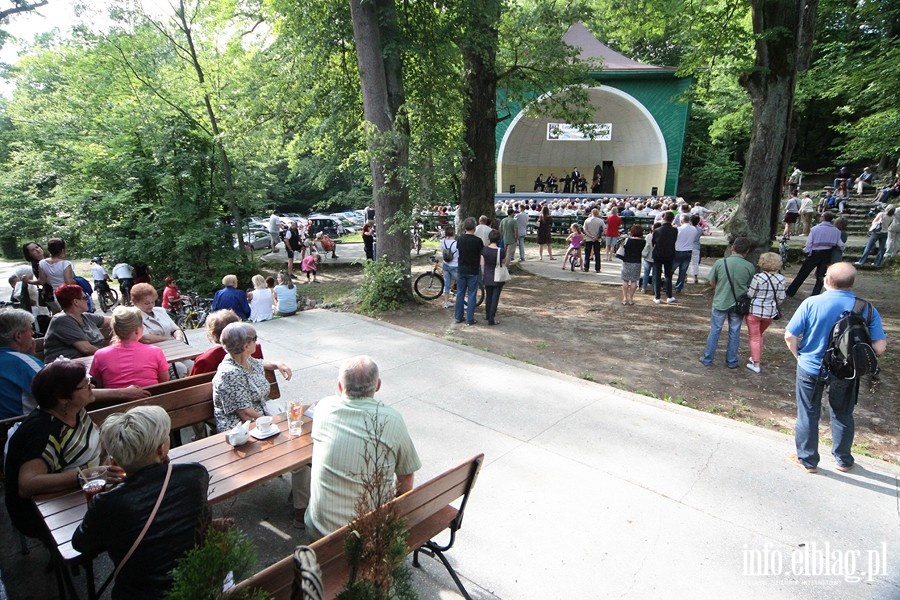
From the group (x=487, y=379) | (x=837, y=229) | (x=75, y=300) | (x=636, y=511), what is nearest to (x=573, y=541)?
(x=636, y=511)

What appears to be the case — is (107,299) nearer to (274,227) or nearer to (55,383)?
(274,227)

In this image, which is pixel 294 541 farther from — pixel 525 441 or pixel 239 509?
pixel 525 441

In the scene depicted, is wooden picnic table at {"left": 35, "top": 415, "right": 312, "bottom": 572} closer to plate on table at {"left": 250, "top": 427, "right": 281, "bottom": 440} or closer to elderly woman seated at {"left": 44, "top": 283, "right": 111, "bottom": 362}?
plate on table at {"left": 250, "top": 427, "right": 281, "bottom": 440}

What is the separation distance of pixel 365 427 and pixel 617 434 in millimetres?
2892

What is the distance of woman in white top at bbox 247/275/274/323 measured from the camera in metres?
8.02

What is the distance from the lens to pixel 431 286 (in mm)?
9914

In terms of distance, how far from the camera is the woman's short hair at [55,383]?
93.4 inches

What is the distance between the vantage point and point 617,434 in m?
4.38

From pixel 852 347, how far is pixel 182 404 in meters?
4.73

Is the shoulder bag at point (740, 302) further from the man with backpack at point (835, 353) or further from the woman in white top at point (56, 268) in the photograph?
the woman in white top at point (56, 268)

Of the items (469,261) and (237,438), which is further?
(469,261)

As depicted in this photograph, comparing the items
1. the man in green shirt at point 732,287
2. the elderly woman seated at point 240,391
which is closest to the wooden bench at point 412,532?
the elderly woman seated at point 240,391

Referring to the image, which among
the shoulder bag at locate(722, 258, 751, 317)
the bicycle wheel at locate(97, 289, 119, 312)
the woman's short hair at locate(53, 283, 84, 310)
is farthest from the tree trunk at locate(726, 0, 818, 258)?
the bicycle wheel at locate(97, 289, 119, 312)

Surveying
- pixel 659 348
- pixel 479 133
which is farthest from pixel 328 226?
pixel 659 348
